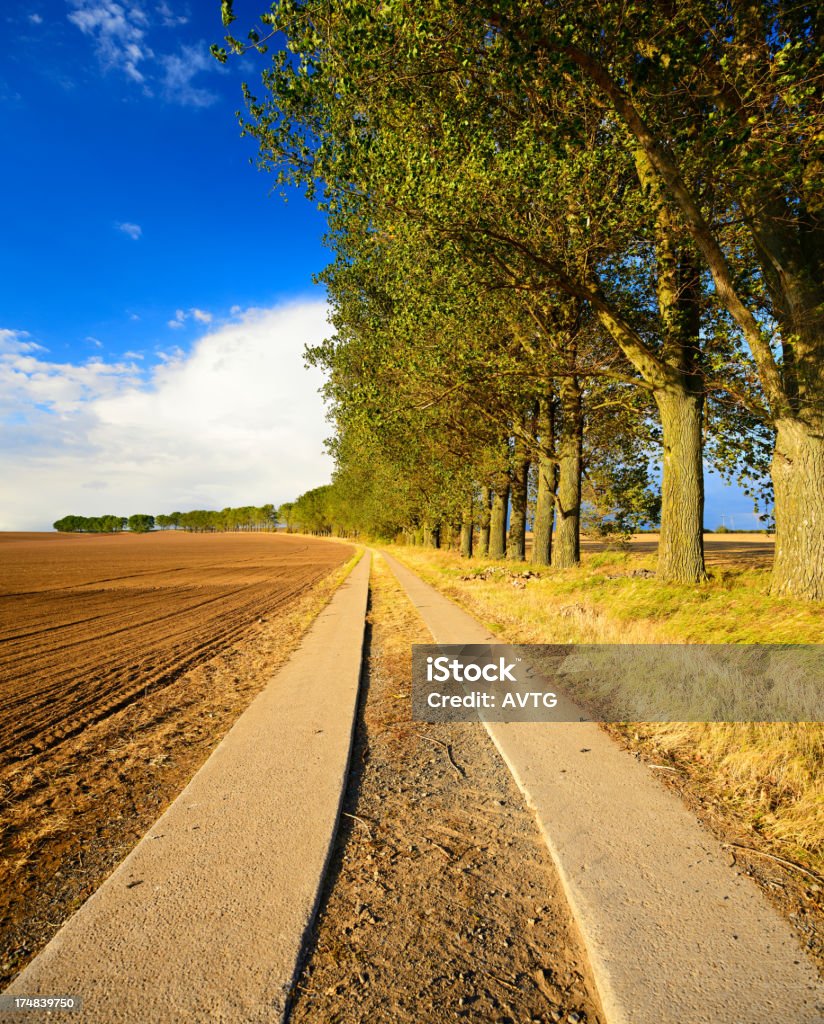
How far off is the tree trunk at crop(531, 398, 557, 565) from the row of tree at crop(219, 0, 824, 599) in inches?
106

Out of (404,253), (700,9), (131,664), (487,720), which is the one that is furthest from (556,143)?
(131,664)

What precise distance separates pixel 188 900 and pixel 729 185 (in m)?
10.9

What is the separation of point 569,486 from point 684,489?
5399 millimetres

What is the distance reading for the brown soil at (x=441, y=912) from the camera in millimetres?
2301

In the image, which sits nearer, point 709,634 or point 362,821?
point 362,821

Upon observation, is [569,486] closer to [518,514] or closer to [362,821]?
[518,514]

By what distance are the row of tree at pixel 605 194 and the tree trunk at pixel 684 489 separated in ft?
0.13

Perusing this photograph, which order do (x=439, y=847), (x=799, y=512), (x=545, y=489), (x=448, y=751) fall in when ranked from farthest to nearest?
1. (x=545, y=489)
2. (x=799, y=512)
3. (x=448, y=751)
4. (x=439, y=847)

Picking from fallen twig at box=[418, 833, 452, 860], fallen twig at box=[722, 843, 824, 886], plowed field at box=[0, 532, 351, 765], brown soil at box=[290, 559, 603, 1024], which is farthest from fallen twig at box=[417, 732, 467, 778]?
plowed field at box=[0, 532, 351, 765]

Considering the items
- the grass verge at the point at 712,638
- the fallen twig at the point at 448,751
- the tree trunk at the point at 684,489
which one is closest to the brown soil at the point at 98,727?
the fallen twig at the point at 448,751

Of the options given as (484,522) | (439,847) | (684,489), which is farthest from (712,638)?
(484,522)

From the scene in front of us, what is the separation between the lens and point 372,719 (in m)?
6.05

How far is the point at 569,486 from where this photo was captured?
16.2 meters

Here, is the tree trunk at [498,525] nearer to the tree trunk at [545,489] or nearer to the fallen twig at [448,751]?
the tree trunk at [545,489]
